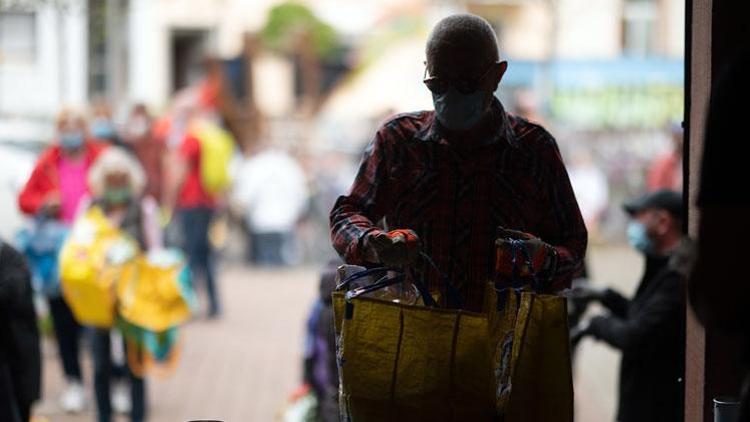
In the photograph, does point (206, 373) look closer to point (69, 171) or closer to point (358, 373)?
point (69, 171)

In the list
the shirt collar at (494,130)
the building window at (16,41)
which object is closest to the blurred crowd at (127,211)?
the shirt collar at (494,130)

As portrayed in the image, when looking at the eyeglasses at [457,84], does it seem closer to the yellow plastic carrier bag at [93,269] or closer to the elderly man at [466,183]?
the elderly man at [466,183]

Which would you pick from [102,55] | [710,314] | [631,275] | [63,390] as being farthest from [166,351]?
[102,55]

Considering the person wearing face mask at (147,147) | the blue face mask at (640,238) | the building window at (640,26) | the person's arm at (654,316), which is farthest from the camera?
the building window at (640,26)

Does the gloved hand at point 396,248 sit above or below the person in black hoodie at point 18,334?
above

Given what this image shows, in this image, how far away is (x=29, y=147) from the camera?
1554 cm

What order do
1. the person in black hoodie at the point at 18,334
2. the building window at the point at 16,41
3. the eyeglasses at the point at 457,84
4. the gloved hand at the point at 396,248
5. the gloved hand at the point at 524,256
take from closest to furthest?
the gloved hand at the point at 396,248
the gloved hand at the point at 524,256
the eyeglasses at the point at 457,84
the person in black hoodie at the point at 18,334
the building window at the point at 16,41

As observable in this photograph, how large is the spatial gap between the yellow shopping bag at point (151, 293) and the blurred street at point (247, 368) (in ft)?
3.23

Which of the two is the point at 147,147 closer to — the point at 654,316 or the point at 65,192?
the point at 65,192

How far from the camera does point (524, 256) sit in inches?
148

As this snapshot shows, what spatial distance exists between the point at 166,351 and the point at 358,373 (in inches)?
215

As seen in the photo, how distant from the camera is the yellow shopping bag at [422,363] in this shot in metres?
3.52

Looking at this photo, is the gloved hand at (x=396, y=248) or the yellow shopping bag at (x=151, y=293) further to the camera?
the yellow shopping bag at (x=151, y=293)

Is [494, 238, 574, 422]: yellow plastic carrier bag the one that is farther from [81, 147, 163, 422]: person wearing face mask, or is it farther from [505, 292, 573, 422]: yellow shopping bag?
[81, 147, 163, 422]: person wearing face mask
